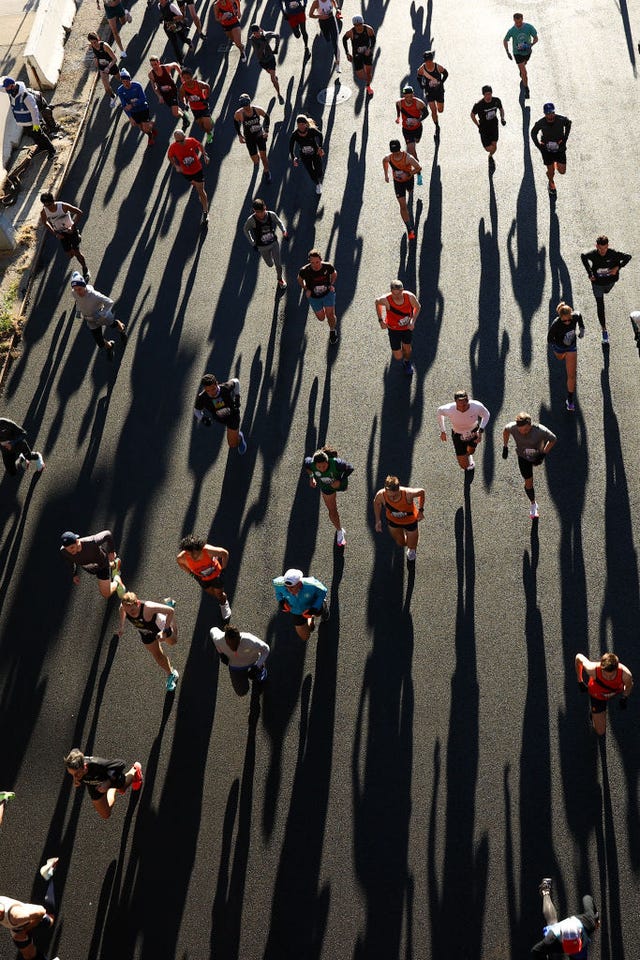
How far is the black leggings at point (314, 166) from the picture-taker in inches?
598

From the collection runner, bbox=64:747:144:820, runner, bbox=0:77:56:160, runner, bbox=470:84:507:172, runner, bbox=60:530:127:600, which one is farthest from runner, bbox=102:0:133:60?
runner, bbox=64:747:144:820

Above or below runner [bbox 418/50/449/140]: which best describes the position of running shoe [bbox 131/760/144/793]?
below

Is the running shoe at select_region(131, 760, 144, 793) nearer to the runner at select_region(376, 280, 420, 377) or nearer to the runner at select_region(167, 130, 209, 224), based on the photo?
the runner at select_region(376, 280, 420, 377)

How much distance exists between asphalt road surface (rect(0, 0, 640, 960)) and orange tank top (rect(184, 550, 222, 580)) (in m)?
0.86

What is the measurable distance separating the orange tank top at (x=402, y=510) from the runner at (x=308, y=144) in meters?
7.83

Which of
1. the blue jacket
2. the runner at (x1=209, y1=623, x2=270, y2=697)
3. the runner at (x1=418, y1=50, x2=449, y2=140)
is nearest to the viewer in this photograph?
the runner at (x1=209, y1=623, x2=270, y2=697)

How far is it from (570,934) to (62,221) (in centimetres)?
1222

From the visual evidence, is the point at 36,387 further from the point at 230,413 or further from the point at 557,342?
the point at 557,342

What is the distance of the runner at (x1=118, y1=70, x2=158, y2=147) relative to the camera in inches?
690

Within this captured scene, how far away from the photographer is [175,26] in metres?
19.8

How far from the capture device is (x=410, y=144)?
15.7m

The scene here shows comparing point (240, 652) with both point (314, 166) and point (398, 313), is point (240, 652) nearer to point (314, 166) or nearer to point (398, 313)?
point (398, 313)

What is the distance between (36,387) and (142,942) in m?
8.48

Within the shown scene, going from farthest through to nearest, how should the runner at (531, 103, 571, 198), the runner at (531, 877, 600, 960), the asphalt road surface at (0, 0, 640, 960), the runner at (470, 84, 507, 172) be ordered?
1. the runner at (470, 84, 507, 172)
2. the runner at (531, 103, 571, 198)
3. the asphalt road surface at (0, 0, 640, 960)
4. the runner at (531, 877, 600, 960)
